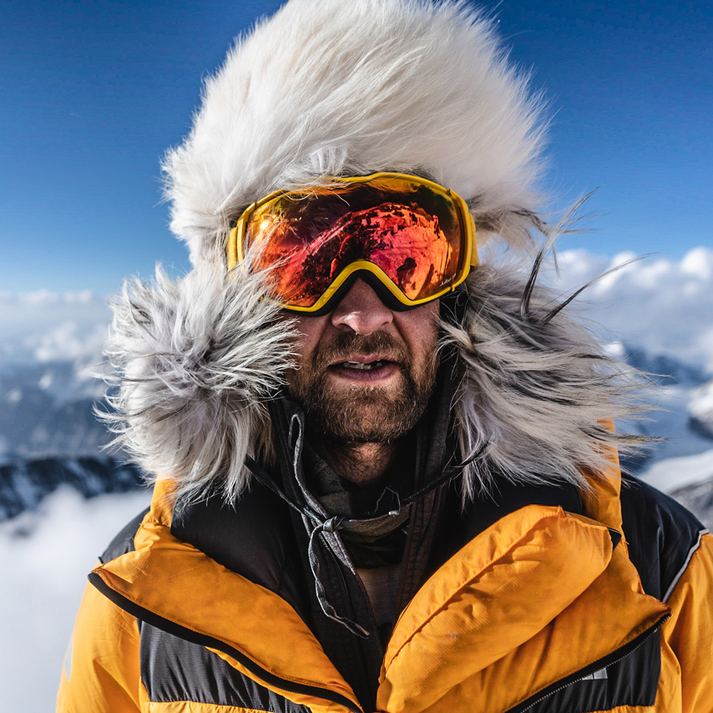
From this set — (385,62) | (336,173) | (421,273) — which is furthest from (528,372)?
(385,62)

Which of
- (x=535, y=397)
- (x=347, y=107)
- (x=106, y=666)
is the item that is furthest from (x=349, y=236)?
(x=106, y=666)

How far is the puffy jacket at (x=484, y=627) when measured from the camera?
83 centimetres

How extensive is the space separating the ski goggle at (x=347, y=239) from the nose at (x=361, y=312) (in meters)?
0.02

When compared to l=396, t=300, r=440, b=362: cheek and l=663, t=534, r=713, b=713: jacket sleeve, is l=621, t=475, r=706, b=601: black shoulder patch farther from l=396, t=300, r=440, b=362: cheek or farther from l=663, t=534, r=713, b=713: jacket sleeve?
l=396, t=300, r=440, b=362: cheek

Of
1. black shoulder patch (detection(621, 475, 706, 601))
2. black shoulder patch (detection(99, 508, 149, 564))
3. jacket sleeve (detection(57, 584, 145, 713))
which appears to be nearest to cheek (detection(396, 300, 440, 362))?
black shoulder patch (detection(621, 475, 706, 601))

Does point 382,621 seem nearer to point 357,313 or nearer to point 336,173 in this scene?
point 357,313

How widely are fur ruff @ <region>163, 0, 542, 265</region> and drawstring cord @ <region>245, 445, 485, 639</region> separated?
64cm

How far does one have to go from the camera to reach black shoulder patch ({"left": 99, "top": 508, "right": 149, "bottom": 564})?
3.86 ft

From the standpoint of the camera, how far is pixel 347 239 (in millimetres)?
1117

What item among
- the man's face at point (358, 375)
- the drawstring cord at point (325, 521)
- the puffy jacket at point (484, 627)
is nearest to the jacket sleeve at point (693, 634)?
the puffy jacket at point (484, 627)

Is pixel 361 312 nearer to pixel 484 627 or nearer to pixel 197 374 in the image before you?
pixel 197 374

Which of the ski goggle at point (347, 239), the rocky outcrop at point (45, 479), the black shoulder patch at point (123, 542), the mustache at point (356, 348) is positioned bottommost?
the rocky outcrop at point (45, 479)

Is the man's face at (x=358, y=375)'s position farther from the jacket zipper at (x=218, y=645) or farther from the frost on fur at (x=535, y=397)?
the jacket zipper at (x=218, y=645)

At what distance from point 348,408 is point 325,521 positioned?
0.92 ft
